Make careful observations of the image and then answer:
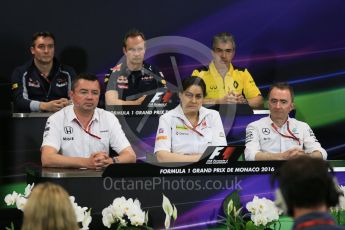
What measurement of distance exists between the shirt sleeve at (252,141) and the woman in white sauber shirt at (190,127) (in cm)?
20

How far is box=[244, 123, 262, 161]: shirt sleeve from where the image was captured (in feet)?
19.6

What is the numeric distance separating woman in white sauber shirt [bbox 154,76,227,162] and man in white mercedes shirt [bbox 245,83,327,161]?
273 millimetres

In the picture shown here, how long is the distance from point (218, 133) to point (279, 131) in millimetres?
494

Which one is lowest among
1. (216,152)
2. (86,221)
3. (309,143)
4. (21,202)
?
(86,221)

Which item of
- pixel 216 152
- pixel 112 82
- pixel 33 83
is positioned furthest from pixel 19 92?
pixel 216 152

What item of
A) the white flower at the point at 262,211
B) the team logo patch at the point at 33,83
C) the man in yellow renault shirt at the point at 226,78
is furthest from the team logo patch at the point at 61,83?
the white flower at the point at 262,211

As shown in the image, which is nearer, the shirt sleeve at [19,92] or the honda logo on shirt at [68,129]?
the honda logo on shirt at [68,129]

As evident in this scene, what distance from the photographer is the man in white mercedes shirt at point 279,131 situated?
609 cm

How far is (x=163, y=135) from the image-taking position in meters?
6.05

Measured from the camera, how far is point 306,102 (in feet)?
26.7

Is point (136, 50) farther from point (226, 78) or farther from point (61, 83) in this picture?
point (226, 78)

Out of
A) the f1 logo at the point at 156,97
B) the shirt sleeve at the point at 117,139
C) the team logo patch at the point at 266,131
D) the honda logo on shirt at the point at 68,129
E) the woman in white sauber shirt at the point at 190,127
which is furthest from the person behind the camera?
the f1 logo at the point at 156,97

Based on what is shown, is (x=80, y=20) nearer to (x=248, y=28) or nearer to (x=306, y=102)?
(x=248, y=28)

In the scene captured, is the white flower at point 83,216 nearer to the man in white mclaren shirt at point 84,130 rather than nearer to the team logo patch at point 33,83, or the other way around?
the man in white mclaren shirt at point 84,130
